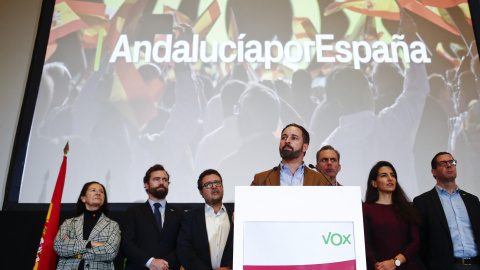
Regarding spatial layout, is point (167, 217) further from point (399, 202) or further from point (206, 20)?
point (206, 20)

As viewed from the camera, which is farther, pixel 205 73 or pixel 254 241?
pixel 205 73

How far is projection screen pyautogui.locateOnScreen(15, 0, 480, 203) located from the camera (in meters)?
3.92

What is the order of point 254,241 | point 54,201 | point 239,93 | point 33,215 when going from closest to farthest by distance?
point 254,241 → point 54,201 → point 33,215 → point 239,93

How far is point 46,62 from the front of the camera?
4.28 metres

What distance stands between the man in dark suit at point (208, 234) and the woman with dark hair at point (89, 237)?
0.51 m

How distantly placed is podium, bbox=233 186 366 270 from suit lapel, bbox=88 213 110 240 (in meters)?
1.81

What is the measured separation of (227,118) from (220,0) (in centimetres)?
127

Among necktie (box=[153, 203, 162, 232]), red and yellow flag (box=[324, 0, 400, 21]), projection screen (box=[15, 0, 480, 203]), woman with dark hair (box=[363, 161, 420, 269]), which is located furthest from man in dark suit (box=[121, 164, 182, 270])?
red and yellow flag (box=[324, 0, 400, 21])

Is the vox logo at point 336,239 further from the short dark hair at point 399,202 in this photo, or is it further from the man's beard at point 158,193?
the man's beard at point 158,193

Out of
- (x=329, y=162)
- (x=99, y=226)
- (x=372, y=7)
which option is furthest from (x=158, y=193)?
Answer: (x=372, y=7)

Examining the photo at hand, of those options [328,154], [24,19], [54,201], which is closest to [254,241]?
[328,154]

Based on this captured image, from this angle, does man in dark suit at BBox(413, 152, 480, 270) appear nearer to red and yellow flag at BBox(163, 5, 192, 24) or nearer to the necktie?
the necktie

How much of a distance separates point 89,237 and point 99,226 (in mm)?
108

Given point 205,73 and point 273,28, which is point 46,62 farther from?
point 273,28
